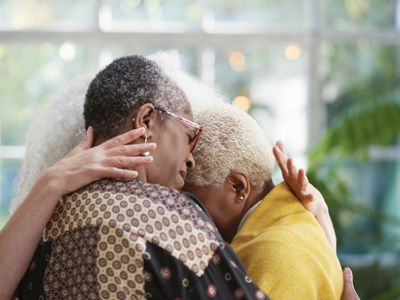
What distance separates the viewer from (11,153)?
7.12 metres

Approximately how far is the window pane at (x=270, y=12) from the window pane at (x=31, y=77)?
4.03 feet

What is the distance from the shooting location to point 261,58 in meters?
7.34

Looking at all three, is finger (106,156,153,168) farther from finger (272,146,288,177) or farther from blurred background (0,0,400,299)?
blurred background (0,0,400,299)

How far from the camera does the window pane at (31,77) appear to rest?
7.16m

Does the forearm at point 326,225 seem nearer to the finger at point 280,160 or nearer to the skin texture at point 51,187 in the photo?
the finger at point 280,160

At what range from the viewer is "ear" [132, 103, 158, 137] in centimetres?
187

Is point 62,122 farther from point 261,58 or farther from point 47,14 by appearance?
point 261,58

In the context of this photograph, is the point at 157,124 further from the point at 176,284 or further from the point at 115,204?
the point at 176,284

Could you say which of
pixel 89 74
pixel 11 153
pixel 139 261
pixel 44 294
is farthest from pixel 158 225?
pixel 11 153

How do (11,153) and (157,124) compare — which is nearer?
(157,124)

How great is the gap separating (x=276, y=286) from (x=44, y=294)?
48 centimetres

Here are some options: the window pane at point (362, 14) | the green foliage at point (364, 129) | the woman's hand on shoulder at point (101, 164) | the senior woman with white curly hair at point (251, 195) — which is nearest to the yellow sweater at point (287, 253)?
the senior woman with white curly hair at point (251, 195)

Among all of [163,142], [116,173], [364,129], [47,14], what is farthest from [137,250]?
[47,14]

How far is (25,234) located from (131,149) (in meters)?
0.28
